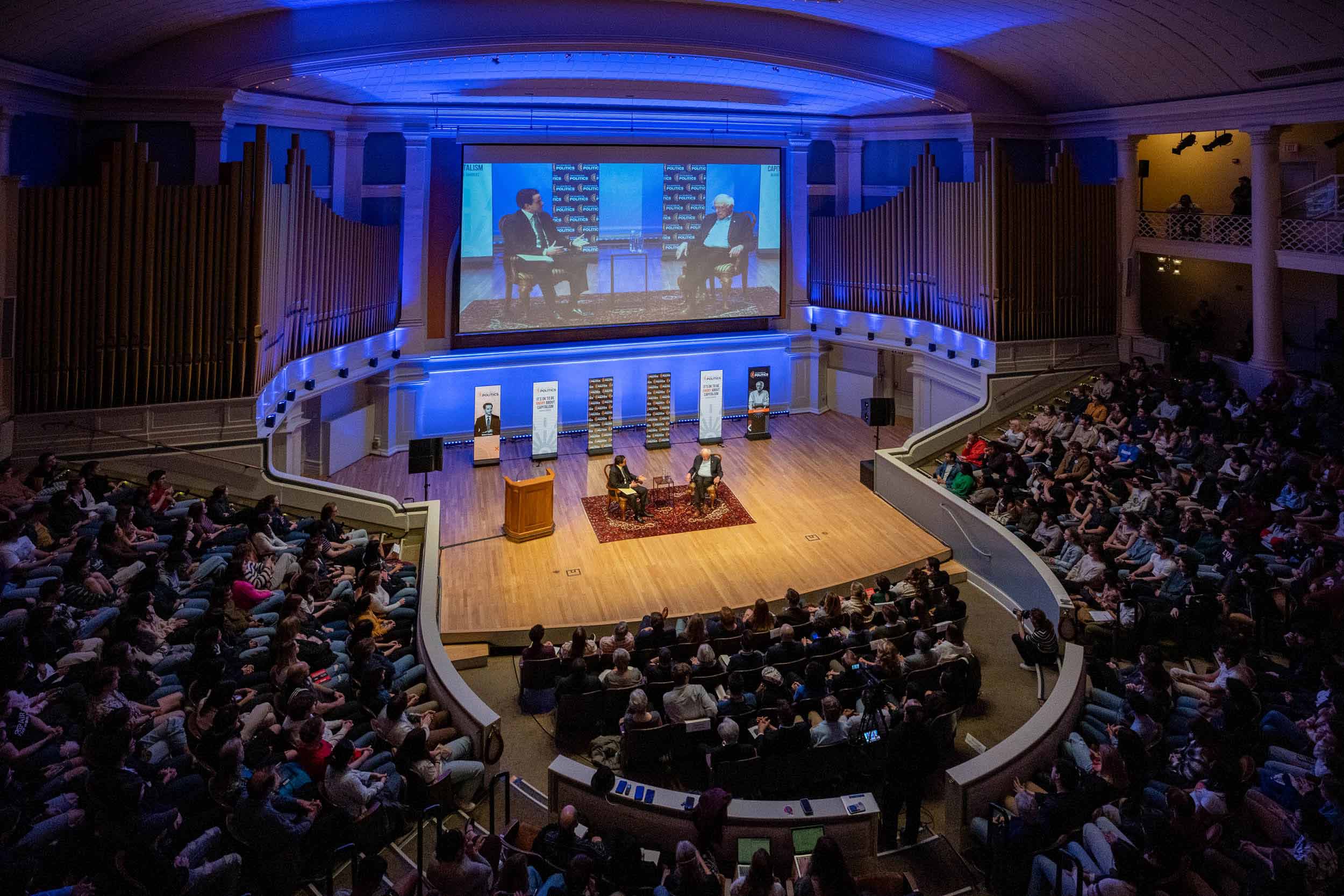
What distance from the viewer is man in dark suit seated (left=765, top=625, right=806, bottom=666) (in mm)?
7793

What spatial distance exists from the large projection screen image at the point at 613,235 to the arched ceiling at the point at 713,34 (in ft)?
8.38

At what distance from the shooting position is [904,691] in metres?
7.31

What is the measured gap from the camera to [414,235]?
50.3 ft

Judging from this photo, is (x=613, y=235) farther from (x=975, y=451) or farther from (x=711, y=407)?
(x=975, y=451)

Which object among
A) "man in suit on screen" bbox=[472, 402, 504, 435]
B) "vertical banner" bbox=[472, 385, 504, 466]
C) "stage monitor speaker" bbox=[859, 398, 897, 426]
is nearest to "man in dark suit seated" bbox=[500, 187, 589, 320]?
"vertical banner" bbox=[472, 385, 504, 466]

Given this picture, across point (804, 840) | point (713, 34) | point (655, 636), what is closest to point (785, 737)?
point (804, 840)

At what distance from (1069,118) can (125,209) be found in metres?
13.9

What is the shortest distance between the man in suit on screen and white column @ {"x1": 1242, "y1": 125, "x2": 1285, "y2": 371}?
1127cm

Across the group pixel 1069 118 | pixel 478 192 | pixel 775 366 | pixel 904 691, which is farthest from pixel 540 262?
pixel 904 691

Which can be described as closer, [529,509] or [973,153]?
[529,509]

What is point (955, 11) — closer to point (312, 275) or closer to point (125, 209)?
point (312, 275)

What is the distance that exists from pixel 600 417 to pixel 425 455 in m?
4.38

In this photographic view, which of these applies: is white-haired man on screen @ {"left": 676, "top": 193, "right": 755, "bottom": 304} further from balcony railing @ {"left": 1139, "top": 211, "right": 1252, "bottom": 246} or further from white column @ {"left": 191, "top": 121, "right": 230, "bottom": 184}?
white column @ {"left": 191, "top": 121, "right": 230, "bottom": 184}

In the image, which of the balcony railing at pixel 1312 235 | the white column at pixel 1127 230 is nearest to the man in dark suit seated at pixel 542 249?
the white column at pixel 1127 230
